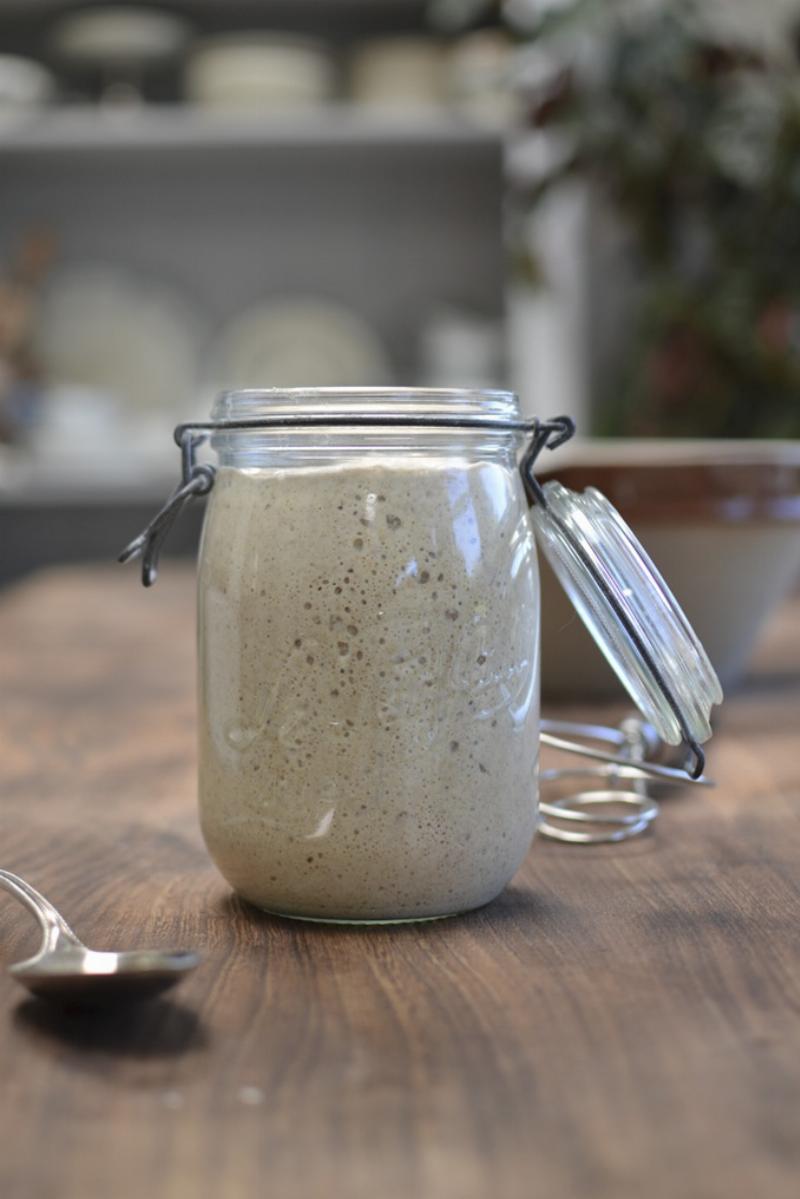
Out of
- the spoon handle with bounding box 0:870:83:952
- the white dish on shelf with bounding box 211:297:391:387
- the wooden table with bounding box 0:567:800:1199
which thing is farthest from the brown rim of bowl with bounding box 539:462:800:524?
the white dish on shelf with bounding box 211:297:391:387

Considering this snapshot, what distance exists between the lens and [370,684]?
1.55 feet

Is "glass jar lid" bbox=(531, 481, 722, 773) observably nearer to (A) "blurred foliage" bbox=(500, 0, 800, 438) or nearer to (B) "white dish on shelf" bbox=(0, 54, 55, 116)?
(A) "blurred foliage" bbox=(500, 0, 800, 438)

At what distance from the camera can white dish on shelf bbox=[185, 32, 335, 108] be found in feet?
9.52

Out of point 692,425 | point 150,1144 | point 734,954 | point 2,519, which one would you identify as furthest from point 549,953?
point 2,519

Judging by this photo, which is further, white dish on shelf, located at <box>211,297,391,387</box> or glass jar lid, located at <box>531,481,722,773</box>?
white dish on shelf, located at <box>211,297,391,387</box>

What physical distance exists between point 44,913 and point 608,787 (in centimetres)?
34

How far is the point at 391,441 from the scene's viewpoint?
1.60ft

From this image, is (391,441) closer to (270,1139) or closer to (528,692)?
(528,692)

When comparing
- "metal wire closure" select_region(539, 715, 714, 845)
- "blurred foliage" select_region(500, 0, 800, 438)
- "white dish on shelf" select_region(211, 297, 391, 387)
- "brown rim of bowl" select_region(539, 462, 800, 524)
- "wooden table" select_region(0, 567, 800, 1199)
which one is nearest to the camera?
"wooden table" select_region(0, 567, 800, 1199)

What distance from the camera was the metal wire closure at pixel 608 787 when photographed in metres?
0.62

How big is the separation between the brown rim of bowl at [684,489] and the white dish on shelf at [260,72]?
7.57 ft

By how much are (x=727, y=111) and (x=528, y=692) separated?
212 cm

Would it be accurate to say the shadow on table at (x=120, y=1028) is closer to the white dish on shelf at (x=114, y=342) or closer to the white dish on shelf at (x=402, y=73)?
the white dish on shelf at (x=402, y=73)

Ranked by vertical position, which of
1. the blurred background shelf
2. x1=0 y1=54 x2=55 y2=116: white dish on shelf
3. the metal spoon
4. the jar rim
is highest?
x1=0 y1=54 x2=55 y2=116: white dish on shelf
